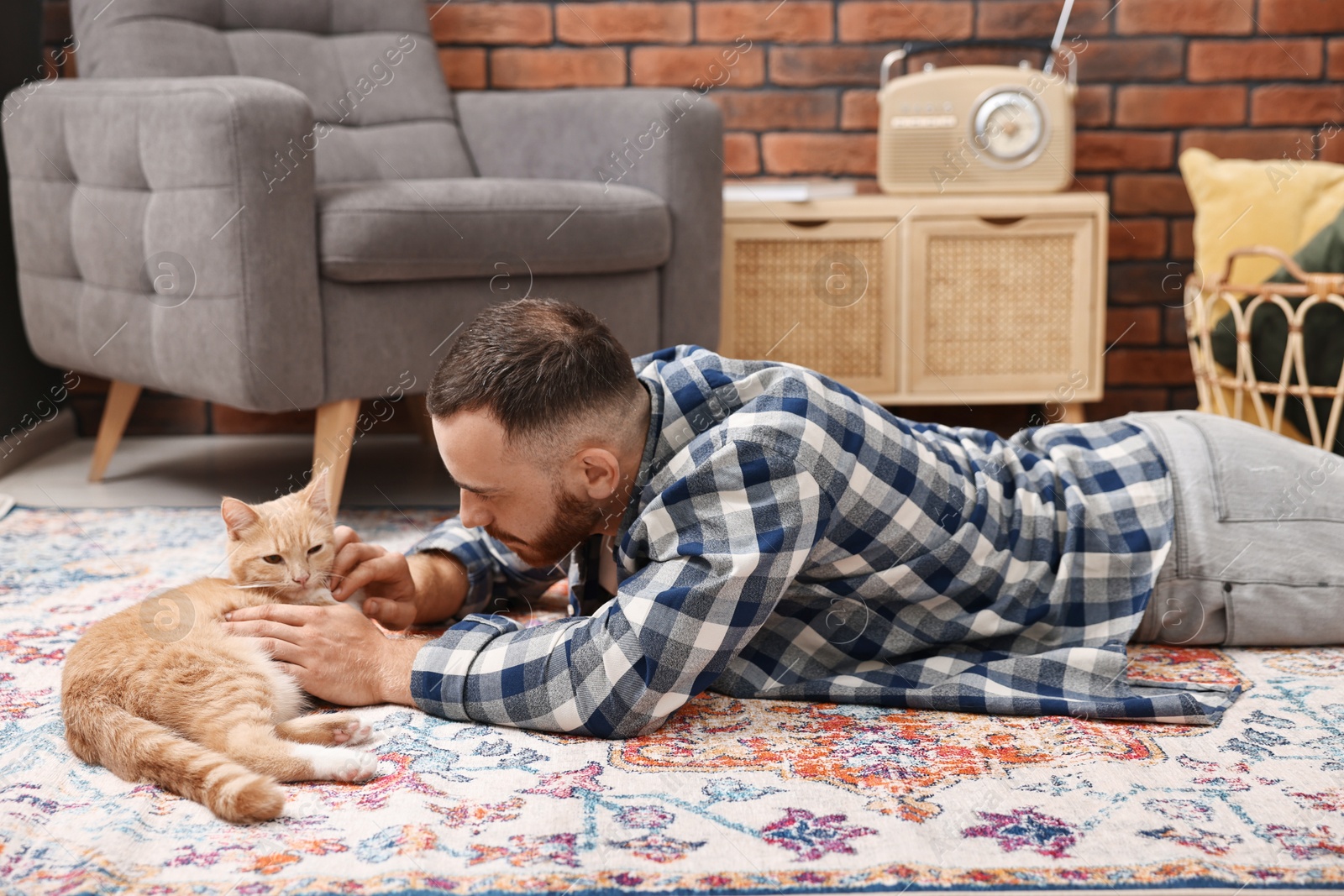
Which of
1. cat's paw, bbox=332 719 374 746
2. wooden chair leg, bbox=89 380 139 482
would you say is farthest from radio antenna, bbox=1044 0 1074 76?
cat's paw, bbox=332 719 374 746

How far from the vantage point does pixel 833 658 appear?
1.12m

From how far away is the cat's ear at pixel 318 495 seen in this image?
117 centimetres

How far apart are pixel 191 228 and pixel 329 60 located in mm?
738

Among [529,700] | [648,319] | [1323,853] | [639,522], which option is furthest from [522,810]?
[648,319]

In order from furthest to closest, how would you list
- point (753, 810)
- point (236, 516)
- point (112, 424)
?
1. point (112, 424)
2. point (236, 516)
3. point (753, 810)

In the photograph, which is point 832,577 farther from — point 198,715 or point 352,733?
point 198,715

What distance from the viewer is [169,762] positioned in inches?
34.3

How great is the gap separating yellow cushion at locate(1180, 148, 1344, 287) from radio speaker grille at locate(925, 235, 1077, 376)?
0.96ft

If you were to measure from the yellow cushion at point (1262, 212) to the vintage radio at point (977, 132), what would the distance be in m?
0.34

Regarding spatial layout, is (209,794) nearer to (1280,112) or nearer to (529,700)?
(529,700)

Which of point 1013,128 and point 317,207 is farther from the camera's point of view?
point 1013,128

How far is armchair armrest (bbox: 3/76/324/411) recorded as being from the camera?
5.40 ft

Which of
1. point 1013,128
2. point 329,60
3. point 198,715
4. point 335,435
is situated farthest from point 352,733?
point 1013,128

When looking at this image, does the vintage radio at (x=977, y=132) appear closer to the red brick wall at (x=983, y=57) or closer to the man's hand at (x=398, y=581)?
the red brick wall at (x=983, y=57)
